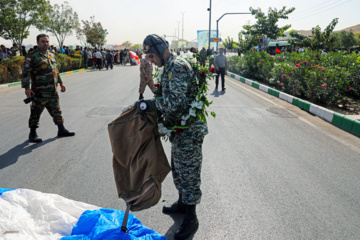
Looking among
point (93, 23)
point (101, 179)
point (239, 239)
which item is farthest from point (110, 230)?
point (93, 23)

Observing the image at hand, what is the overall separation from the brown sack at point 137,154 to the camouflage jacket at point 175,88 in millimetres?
144

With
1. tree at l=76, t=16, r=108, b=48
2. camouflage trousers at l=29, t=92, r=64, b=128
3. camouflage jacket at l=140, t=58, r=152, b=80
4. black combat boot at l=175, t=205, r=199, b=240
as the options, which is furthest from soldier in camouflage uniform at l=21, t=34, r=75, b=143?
tree at l=76, t=16, r=108, b=48

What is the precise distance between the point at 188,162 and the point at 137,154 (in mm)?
535

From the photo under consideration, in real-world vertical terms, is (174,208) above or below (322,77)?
below

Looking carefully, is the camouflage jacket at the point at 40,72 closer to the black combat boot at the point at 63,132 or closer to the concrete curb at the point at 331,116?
the black combat boot at the point at 63,132

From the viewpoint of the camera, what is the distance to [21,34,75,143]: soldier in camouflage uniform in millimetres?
4898

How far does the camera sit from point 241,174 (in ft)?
13.0

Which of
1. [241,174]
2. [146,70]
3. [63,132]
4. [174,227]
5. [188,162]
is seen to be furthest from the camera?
[146,70]

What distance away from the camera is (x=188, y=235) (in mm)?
2611

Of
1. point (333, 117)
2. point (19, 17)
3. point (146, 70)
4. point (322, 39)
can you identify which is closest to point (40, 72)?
point (146, 70)

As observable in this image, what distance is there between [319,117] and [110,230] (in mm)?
7050

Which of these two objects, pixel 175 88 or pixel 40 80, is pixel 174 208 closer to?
pixel 175 88

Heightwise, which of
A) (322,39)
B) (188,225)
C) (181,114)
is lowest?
(188,225)

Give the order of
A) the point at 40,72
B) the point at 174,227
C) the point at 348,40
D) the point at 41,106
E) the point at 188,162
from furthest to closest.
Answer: the point at 348,40 → the point at 41,106 → the point at 40,72 → the point at 174,227 → the point at 188,162
